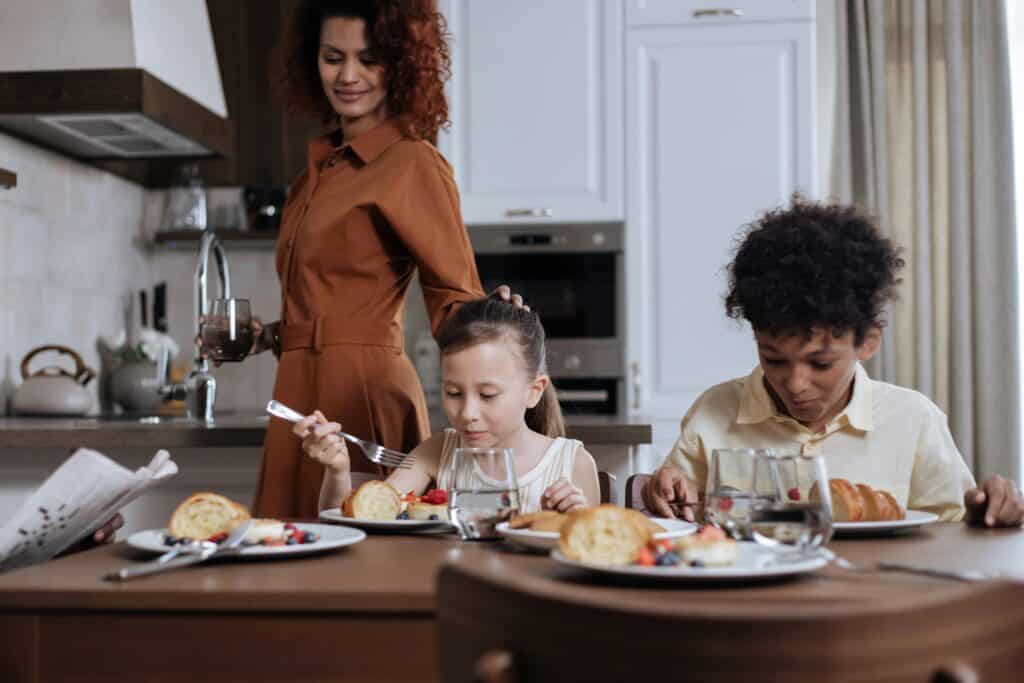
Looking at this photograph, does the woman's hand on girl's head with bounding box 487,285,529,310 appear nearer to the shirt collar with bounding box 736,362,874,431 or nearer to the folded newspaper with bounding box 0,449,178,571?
the shirt collar with bounding box 736,362,874,431

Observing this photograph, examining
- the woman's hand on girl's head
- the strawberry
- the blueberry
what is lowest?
the strawberry

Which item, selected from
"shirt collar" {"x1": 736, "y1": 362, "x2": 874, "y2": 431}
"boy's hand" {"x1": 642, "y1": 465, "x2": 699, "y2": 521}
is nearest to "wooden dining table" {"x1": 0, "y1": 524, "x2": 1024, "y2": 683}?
"boy's hand" {"x1": 642, "y1": 465, "x2": 699, "y2": 521}

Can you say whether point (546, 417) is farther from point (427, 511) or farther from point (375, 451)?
point (427, 511)

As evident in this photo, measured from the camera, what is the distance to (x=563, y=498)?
56.4 inches

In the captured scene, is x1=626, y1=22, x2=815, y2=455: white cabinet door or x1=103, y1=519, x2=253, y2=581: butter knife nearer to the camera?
x1=103, y1=519, x2=253, y2=581: butter knife

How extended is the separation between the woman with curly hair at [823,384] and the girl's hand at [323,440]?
424 millimetres

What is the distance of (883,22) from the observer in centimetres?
403

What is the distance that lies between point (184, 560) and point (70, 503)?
19 centimetres

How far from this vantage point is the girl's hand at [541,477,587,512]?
143 centimetres

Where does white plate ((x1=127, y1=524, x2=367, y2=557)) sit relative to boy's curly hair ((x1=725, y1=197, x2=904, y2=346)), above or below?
below

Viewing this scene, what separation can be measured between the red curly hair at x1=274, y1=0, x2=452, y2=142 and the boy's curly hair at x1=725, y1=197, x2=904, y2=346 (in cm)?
65

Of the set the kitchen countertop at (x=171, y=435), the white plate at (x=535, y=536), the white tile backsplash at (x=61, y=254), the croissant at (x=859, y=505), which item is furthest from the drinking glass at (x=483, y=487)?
the white tile backsplash at (x=61, y=254)

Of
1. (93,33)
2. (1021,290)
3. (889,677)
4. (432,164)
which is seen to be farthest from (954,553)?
(1021,290)

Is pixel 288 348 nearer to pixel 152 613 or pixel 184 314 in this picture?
pixel 152 613
